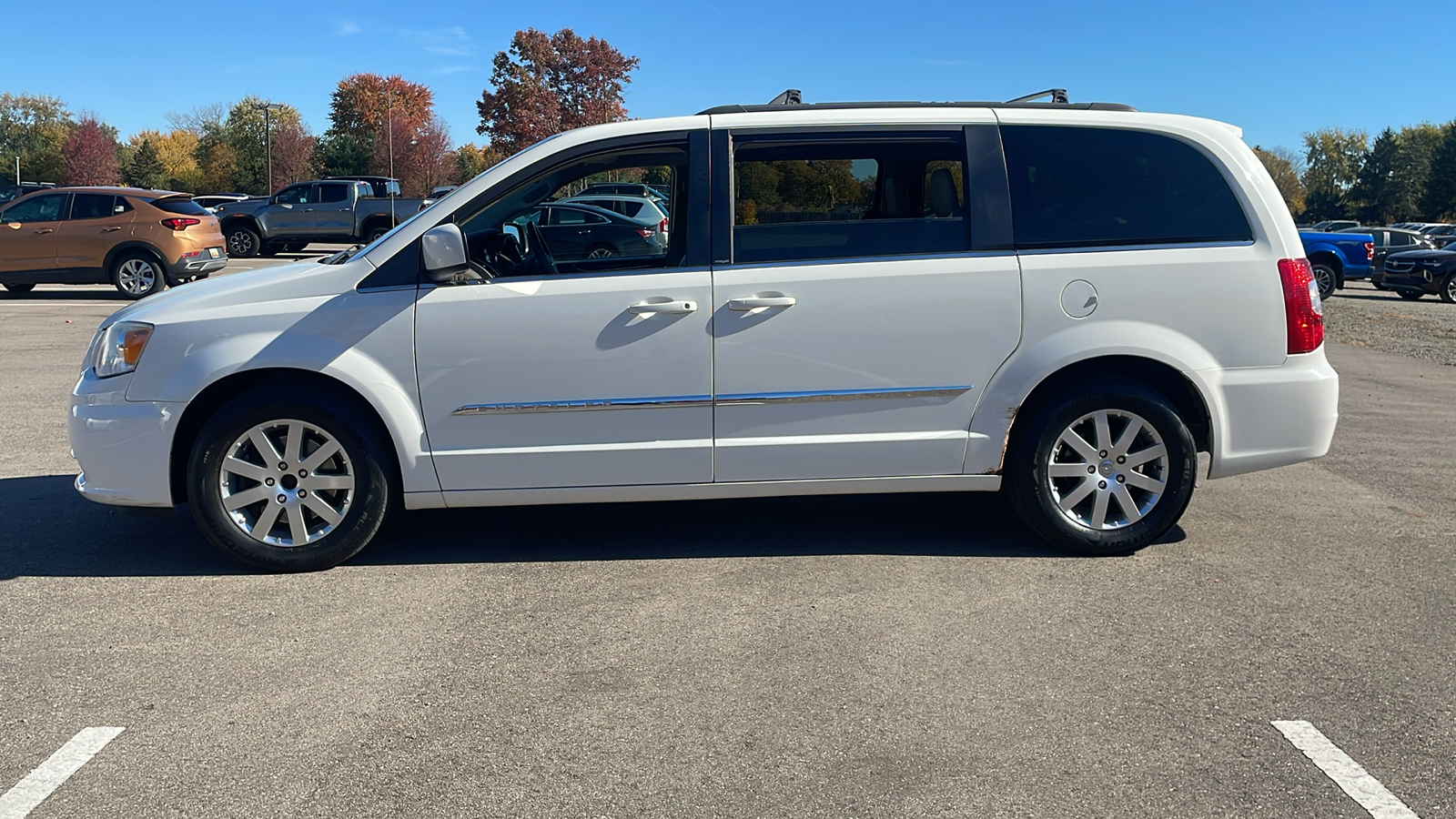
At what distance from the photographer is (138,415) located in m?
4.85

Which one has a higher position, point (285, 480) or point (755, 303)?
point (755, 303)

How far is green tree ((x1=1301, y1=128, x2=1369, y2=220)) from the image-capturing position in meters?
105

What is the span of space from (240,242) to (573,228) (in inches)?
1041

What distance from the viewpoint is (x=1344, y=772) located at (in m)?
3.16

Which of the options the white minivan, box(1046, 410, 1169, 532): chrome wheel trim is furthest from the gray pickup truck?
Result: box(1046, 410, 1169, 532): chrome wheel trim

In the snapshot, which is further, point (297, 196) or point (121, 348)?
point (297, 196)

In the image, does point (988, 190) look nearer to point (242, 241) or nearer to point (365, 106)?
point (242, 241)

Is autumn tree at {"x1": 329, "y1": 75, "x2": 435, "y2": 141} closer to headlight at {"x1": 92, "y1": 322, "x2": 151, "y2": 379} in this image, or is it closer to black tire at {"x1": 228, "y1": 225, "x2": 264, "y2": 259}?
black tire at {"x1": 228, "y1": 225, "x2": 264, "y2": 259}

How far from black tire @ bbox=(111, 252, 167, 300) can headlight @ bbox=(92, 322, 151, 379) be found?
14.5 metres

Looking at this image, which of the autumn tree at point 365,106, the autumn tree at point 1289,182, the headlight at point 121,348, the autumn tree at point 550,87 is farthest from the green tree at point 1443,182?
the headlight at point 121,348

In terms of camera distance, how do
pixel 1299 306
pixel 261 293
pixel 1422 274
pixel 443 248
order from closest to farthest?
pixel 443 248, pixel 261 293, pixel 1299 306, pixel 1422 274

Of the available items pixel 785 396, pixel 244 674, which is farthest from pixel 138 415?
pixel 785 396

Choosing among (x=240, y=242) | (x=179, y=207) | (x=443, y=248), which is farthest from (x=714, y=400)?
(x=240, y=242)

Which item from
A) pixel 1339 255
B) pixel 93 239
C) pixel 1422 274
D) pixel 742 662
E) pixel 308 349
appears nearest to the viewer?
pixel 742 662
